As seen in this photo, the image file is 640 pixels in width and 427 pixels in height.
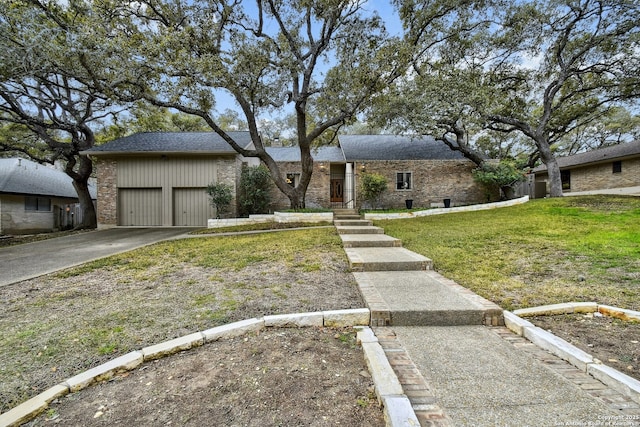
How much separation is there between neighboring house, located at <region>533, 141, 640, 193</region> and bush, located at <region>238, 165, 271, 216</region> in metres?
17.7

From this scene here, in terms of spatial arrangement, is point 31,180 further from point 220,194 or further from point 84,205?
point 220,194

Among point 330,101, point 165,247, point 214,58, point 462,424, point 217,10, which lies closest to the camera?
point 462,424

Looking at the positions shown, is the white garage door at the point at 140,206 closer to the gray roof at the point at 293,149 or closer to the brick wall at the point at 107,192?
the brick wall at the point at 107,192

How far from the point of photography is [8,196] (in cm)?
1288

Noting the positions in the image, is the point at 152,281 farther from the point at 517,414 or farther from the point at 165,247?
the point at 517,414

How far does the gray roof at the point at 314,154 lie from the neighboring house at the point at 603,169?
14.1 meters

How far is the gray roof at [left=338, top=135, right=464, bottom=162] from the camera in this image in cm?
1455

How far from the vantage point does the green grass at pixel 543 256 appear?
314 cm

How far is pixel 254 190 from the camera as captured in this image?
11547 mm

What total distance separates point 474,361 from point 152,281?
4110 mm

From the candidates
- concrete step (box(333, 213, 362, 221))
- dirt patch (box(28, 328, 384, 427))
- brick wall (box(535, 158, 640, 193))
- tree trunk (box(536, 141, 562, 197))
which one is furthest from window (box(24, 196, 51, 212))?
brick wall (box(535, 158, 640, 193))

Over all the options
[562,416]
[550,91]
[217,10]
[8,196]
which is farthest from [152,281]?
[550,91]

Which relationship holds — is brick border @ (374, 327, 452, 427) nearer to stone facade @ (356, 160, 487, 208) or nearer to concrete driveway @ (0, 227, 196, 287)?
concrete driveway @ (0, 227, 196, 287)

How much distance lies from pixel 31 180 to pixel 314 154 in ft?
48.8
